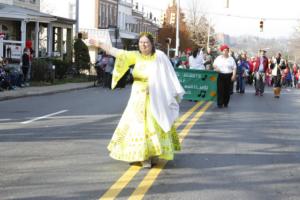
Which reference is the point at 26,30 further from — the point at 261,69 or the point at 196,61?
the point at 196,61

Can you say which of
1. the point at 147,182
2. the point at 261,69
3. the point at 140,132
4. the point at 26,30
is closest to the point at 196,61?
the point at 261,69

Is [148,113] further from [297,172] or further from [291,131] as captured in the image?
[291,131]

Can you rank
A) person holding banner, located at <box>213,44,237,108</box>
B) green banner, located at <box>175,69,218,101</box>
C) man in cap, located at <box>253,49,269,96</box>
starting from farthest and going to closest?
man in cap, located at <box>253,49,269,96</box> < green banner, located at <box>175,69,218,101</box> < person holding banner, located at <box>213,44,237,108</box>

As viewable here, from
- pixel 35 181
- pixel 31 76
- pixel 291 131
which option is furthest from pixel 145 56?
pixel 31 76

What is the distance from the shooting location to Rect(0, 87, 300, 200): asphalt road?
7.19 m

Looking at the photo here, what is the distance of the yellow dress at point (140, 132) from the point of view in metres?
8.31

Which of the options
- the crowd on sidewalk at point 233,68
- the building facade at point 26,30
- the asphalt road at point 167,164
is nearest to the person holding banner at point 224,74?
the crowd on sidewalk at point 233,68

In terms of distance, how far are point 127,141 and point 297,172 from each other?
91.3 inches

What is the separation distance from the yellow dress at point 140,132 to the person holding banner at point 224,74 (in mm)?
10274

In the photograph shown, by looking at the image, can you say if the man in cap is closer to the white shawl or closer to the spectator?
the spectator

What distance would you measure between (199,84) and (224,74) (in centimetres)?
183

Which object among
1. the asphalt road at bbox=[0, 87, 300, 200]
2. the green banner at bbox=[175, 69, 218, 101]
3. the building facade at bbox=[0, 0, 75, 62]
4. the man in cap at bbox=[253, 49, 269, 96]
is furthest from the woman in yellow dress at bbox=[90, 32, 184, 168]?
the building facade at bbox=[0, 0, 75, 62]

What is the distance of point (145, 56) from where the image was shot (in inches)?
341

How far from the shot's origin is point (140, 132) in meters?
8.34
